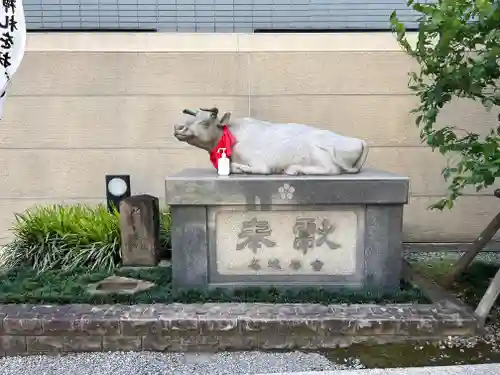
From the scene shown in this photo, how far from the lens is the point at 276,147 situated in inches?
169

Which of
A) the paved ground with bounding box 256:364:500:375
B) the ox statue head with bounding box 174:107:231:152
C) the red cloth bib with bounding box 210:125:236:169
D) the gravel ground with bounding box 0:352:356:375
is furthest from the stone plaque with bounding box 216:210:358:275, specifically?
the paved ground with bounding box 256:364:500:375

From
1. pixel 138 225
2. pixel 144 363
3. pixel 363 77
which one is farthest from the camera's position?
pixel 363 77

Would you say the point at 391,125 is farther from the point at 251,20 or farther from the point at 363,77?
the point at 251,20

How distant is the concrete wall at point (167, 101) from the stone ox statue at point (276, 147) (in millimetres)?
2134

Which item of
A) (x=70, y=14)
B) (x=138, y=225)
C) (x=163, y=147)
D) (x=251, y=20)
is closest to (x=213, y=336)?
(x=138, y=225)

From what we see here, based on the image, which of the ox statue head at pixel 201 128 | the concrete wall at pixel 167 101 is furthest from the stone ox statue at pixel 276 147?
the concrete wall at pixel 167 101

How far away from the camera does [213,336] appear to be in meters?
3.58

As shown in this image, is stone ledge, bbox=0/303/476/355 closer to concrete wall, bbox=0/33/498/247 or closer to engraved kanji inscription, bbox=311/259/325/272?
engraved kanji inscription, bbox=311/259/325/272

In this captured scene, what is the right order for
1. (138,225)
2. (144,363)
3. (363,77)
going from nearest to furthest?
1. (144,363)
2. (138,225)
3. (363,77)

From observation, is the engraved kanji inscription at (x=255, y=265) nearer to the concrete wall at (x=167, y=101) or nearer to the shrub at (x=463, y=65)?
the shrub at (x=463, y=65)

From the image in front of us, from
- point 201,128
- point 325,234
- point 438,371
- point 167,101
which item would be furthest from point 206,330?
point 167,101

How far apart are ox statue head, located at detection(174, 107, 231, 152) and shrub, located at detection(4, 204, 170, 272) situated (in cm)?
172

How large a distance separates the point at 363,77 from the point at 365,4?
1087mm

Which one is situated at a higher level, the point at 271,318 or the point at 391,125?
the point at 391,125
